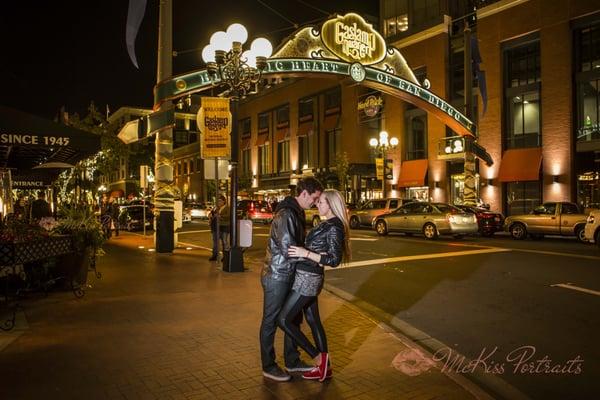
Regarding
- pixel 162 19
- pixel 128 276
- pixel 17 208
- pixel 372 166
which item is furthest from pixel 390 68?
pixel 372 166

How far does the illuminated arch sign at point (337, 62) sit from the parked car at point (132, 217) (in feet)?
44.2

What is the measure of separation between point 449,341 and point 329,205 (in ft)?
9.30

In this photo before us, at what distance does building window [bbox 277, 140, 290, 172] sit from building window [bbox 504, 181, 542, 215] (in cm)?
2488

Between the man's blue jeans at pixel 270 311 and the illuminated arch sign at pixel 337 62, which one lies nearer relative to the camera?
the man's blue jeans at pixel 270 311

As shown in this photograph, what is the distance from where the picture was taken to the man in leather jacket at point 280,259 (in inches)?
170

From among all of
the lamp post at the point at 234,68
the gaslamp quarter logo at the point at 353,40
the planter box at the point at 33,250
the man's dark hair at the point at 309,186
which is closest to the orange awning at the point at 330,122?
the gaslamp quarter logo at the point at 353,40

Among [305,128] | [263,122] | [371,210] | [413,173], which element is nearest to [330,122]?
[305,128]

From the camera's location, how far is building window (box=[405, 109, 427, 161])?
36584 millimetres

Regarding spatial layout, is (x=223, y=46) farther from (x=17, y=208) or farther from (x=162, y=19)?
(x=17, y=208)

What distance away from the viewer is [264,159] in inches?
2180

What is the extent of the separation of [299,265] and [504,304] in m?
5.02

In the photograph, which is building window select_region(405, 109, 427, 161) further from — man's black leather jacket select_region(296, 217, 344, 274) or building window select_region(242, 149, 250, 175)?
man's black leather jacket select_region(296, 217, 344, 274)

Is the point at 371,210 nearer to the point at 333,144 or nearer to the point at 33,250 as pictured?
the point at 333,144

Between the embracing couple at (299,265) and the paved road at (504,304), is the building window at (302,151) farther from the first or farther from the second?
the embracing couple at (299,265)
